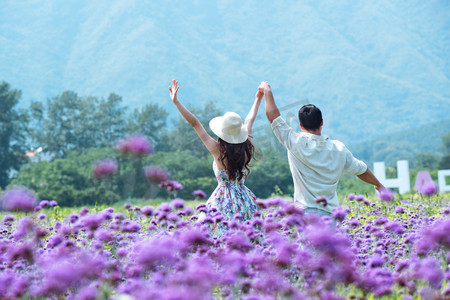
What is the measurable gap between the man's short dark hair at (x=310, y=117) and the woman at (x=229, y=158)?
1.73 ft

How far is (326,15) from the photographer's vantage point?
13088 centimetres

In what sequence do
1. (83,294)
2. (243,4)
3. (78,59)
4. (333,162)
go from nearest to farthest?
(83,294)
(333,162)
(78,59)
(243,4)

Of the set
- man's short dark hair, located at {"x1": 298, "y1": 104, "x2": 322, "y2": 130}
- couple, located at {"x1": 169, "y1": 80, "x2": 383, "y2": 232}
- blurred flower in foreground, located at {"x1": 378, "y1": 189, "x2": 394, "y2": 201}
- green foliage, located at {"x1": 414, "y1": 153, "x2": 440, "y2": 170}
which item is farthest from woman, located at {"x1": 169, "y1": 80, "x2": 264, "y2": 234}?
green foliage, located at {"x1": 414, "y1": 153, "x2": 440, "y2": 170}

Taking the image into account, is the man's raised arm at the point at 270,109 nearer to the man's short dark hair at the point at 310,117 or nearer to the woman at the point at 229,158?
the man's short dark hair at the point at 310,117

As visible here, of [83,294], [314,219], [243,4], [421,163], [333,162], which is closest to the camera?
[83,294]

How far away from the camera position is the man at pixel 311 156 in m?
3.74

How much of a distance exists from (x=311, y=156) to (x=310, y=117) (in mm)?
258

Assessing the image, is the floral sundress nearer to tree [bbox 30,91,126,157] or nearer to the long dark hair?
the long dark hair

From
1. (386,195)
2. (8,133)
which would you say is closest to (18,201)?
(386,195)

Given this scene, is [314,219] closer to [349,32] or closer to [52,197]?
[52,197]

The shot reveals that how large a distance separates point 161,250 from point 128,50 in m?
119

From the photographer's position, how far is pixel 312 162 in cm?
374

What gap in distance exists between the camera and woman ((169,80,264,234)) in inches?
161

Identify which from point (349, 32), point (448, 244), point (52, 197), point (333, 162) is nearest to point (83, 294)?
point (448, 244)
